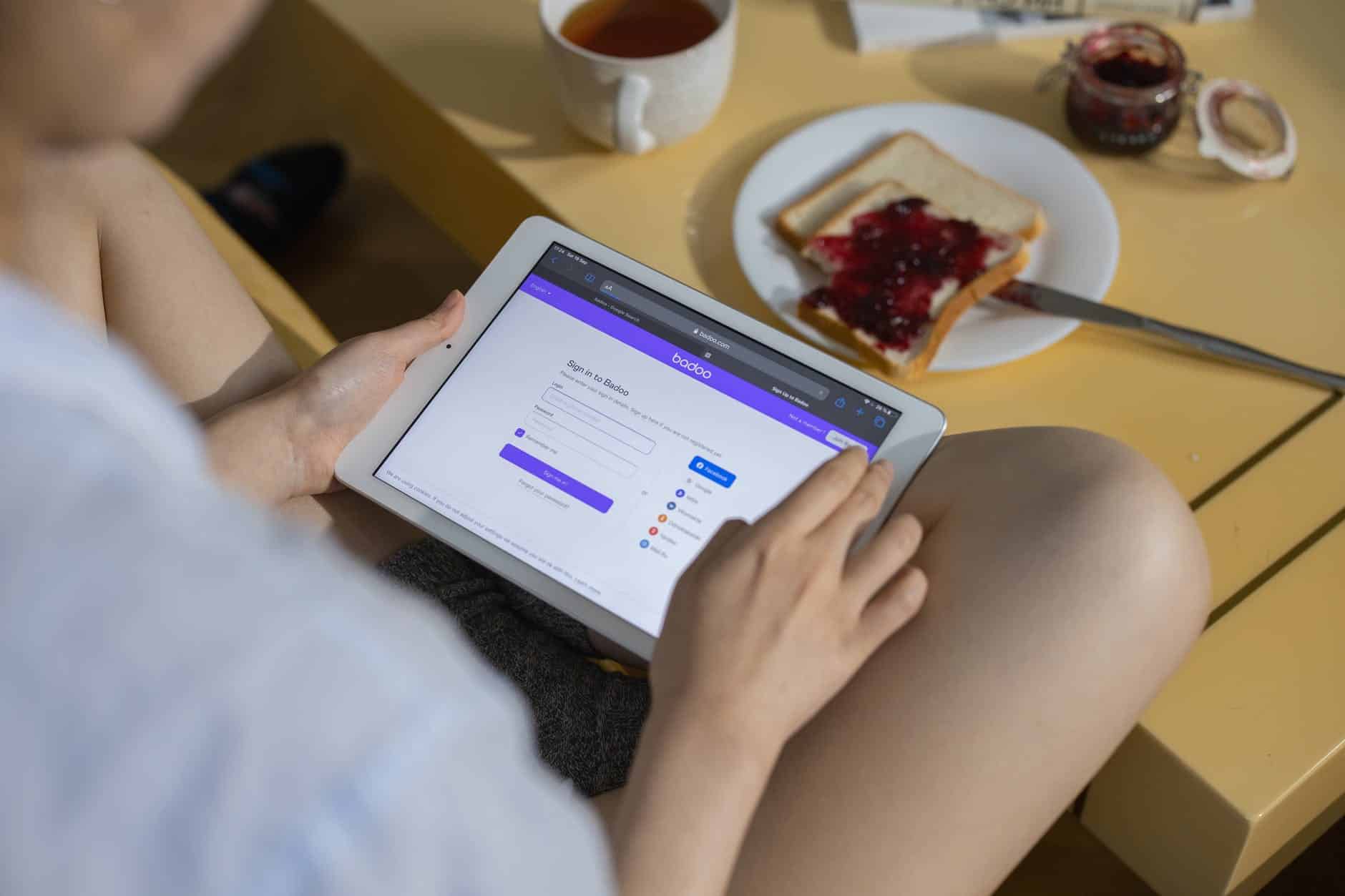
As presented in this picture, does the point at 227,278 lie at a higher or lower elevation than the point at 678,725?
lower

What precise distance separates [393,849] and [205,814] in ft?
0.16

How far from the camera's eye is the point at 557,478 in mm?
723

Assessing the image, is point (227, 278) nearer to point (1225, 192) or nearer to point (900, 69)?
point (900, 69)

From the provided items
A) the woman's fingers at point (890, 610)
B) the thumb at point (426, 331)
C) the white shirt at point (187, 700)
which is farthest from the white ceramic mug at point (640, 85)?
the white shirt at point (187, 700)

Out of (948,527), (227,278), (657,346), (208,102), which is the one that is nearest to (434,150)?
(227,278)

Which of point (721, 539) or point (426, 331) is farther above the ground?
point (721, 539)

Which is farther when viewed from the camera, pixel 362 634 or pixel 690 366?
pixel 690 366

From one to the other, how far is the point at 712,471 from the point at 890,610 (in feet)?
0.57

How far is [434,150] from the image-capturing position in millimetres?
1097

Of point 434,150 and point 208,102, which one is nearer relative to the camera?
point 434,150

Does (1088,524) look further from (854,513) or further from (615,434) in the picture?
(615,434)

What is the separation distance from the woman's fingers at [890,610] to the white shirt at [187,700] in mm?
261

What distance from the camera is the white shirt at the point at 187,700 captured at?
299 millimetres

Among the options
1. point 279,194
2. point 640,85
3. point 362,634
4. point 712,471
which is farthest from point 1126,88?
point 279,194
